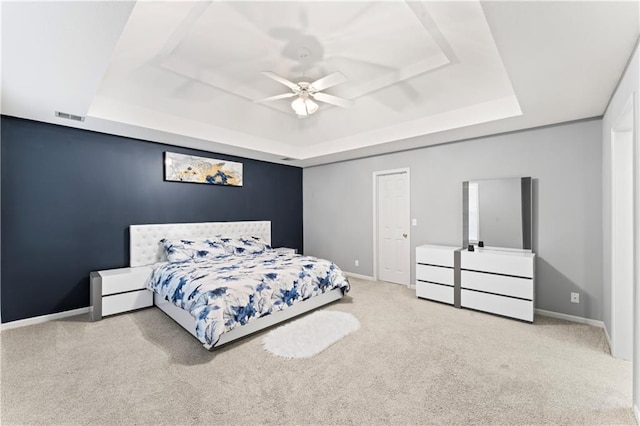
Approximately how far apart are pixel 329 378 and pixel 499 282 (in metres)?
2.46

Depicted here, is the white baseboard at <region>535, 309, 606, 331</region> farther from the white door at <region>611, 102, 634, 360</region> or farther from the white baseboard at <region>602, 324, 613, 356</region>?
the white door at <region>611, 102, 634, 360</region>

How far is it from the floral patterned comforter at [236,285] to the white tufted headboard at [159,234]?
0.35 m

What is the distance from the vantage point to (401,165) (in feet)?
16.3

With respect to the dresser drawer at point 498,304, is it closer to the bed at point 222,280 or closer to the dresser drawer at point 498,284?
the dresser drawer at point 498,284

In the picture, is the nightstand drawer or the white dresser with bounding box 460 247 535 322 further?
the nightstand drawer

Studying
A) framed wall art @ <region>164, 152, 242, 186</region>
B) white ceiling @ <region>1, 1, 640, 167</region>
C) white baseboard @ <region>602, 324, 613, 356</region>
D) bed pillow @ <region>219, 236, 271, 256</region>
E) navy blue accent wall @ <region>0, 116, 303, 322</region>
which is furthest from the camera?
bed pillow @ <region>219, 236, 271, 256</region>

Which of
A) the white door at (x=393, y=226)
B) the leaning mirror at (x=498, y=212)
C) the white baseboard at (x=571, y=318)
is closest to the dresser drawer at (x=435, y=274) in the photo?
the leaning mirror at (x=498, y=212)

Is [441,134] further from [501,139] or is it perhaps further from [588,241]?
[588,241]

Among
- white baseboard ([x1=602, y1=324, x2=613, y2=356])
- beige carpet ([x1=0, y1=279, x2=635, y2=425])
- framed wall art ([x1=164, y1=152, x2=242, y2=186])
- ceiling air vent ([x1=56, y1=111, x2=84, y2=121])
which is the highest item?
ceiling air vent ([x1=56, y1=111, x2=84, y2=121])

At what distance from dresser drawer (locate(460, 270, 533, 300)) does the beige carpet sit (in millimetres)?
Result: 378

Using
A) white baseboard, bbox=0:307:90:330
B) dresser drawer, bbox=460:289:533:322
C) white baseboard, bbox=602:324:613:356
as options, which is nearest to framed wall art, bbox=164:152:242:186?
white baseboard, bbox=0:307:90:330

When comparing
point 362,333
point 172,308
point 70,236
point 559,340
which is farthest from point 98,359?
point 559,340

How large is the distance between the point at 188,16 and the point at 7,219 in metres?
3.12

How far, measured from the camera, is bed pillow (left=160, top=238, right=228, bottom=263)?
4.06 m
